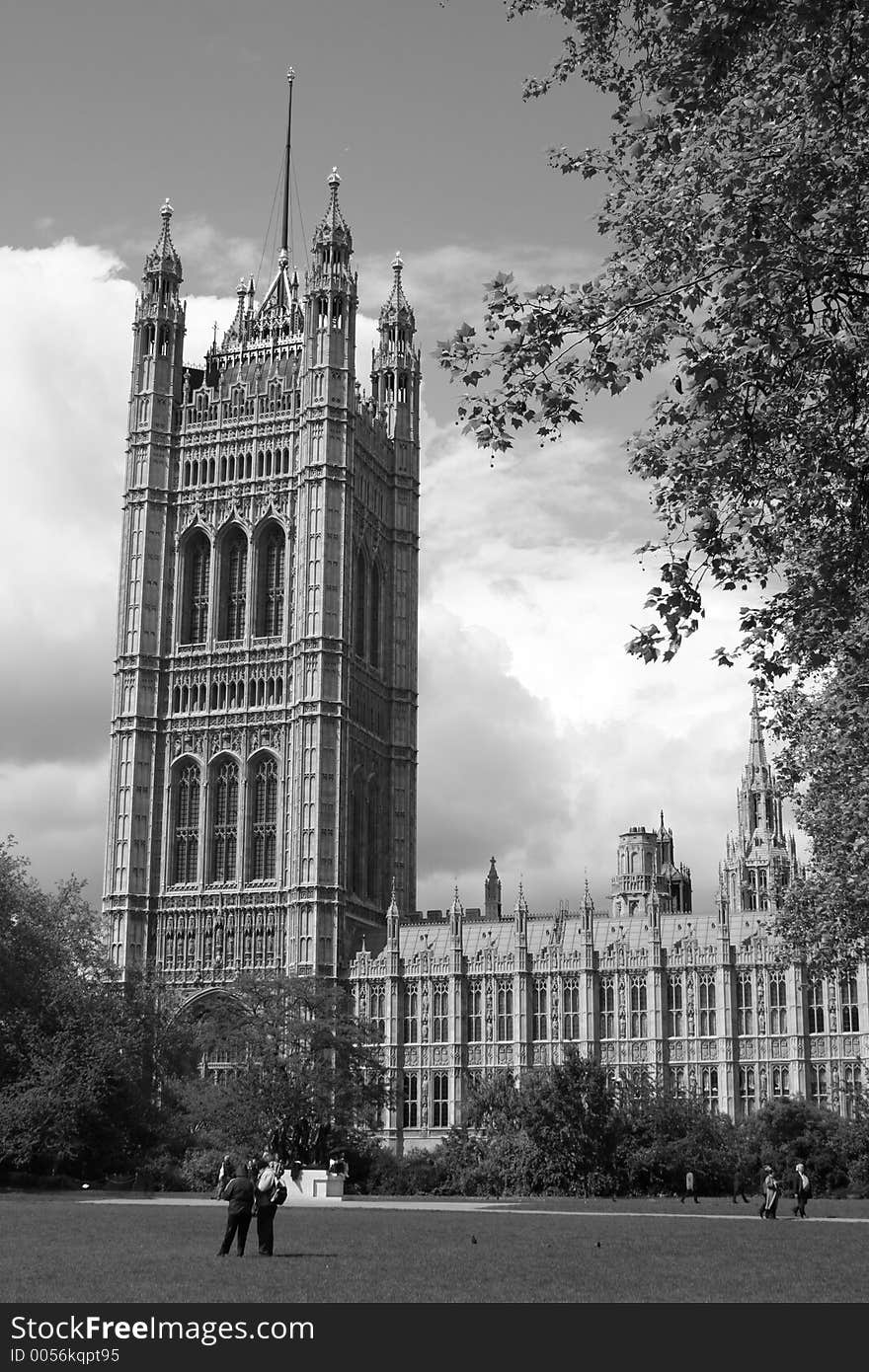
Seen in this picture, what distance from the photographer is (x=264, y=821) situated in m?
91.8

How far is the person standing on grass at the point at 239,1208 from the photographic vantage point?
24.4 m

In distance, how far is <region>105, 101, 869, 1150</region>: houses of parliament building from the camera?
8081 cm

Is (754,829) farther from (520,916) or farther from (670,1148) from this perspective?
(670,1148)

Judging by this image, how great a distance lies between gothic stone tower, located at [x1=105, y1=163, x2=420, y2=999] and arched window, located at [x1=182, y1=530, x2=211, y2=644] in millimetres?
110

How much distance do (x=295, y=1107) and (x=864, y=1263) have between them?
3840 cm

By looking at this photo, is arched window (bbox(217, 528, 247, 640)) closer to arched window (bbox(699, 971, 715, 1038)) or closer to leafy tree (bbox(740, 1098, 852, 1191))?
arched window (bbox(699, 971, 715, 1038))

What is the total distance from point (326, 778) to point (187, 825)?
9262 mm

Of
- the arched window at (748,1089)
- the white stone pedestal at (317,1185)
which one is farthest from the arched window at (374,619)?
the white stone pedestal at (317,1185)

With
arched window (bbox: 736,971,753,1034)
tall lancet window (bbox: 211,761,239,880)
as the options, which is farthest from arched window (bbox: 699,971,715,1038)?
tall lancet window (bbox: 211,761,239,880)

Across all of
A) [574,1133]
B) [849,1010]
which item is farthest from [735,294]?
[849,1010]
